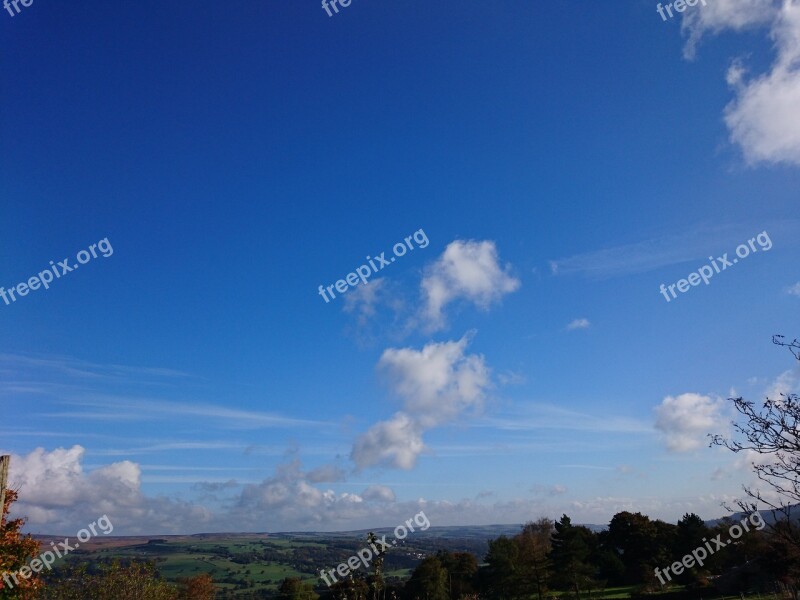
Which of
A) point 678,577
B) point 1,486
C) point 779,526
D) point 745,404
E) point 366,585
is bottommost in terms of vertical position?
point 678,577

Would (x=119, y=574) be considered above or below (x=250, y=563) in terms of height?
above

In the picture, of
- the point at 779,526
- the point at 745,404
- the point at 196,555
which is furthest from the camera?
the point at 196,555

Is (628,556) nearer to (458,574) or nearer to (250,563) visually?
(458,574)

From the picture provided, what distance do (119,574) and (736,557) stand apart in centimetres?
6223

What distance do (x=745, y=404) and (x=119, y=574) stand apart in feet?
123

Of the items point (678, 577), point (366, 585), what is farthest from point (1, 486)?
point (678, 577)

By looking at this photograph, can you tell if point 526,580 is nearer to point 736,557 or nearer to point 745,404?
point 736,557

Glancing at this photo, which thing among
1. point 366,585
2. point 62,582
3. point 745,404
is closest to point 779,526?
point 745,404

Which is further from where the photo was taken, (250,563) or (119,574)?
(250,563)

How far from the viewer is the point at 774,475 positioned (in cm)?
993

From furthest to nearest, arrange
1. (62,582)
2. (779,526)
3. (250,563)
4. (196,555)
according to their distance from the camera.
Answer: (196,555)
(250,563)
(62,582)
(779,526)

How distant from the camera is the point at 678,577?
57.5 metres

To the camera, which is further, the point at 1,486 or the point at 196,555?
the point at 196,555

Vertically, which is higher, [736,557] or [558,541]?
[558,541]
